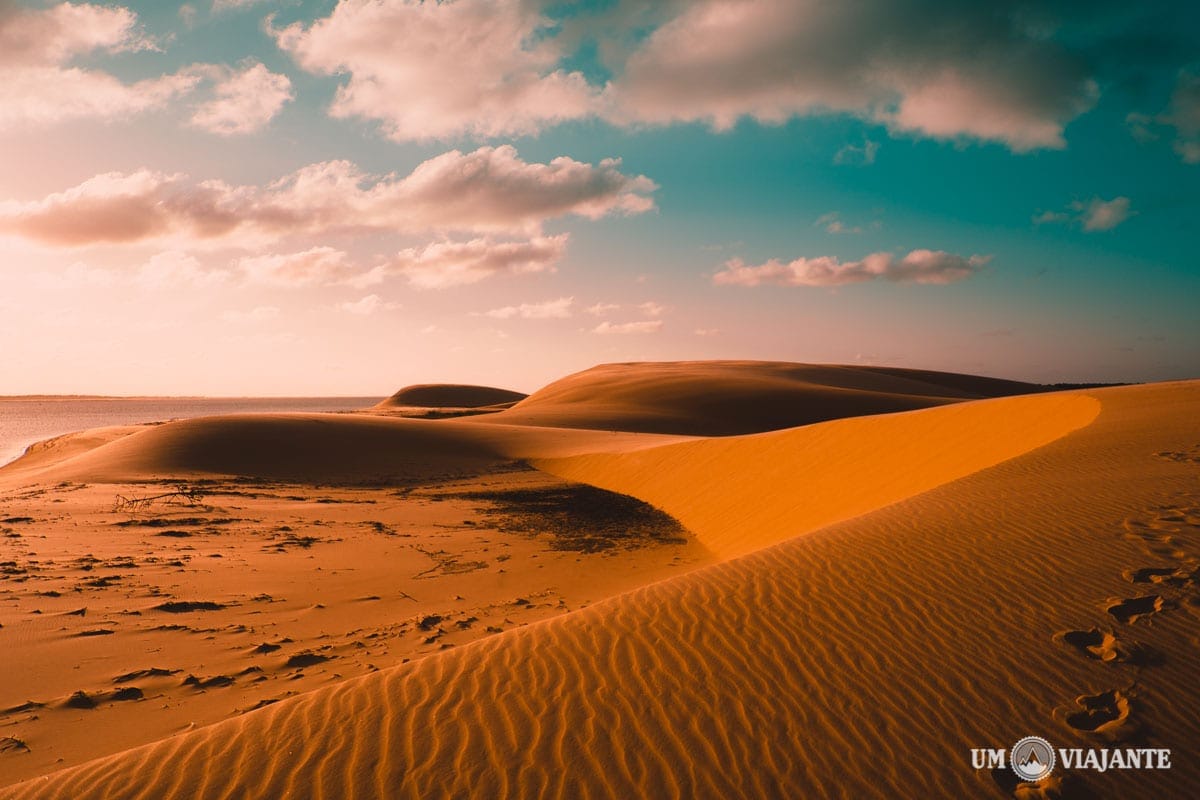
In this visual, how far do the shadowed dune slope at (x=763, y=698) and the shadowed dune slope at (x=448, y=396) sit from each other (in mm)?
91064

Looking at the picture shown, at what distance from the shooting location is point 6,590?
7945 millimetres

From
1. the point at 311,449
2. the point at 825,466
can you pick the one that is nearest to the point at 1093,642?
the point at 825,466

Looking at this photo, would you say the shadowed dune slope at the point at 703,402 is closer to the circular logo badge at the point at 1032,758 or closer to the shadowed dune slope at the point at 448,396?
the shadowed dune slope at the point at 448,396

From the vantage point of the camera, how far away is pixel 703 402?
5231 centimetres

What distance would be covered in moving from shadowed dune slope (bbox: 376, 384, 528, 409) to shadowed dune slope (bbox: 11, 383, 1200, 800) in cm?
9106

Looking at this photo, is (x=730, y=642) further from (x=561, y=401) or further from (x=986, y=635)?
(x=561, y=401)


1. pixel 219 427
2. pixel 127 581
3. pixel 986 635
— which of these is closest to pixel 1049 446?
pixel 986 635

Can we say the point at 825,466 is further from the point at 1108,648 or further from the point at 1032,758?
the point at 1032,758

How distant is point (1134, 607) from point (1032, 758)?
6.93 ft

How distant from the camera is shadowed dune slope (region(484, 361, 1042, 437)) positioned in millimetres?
45406

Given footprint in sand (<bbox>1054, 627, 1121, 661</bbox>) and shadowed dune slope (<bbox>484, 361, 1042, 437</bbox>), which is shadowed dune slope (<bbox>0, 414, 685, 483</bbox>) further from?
footprint in sand (<bbox>1054, 627, 1121, 661</bbox>)

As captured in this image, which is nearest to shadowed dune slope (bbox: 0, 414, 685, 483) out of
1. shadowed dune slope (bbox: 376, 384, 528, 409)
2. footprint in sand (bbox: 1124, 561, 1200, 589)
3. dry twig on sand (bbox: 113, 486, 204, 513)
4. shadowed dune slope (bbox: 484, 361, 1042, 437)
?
dry twig on sand (bbox: 113, 486, 204, 513)

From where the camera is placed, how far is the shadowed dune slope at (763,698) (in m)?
3.49

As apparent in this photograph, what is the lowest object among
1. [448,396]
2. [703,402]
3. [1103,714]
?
[1103,714]
